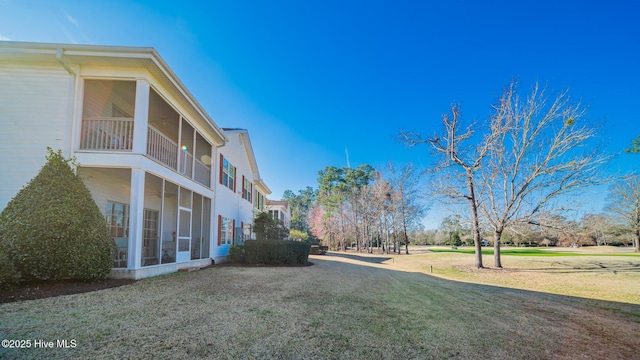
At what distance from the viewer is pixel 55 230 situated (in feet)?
20.5

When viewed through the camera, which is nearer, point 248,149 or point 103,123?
→ point 103,123

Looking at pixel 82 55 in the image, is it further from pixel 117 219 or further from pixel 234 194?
pixel 234 194

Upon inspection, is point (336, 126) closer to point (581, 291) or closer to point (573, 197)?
point (573, 197)

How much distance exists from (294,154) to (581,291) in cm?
2386

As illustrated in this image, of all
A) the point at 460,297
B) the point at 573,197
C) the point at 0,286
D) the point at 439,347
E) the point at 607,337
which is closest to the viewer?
the point at 439,347

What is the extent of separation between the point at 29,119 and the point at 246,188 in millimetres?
11974

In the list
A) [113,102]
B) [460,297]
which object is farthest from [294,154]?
[460,297]

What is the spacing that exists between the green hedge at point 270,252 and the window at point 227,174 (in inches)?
129

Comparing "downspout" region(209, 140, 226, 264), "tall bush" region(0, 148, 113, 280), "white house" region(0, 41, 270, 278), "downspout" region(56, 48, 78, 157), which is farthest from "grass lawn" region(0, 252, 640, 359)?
"downspout" region(209, 140, 226, 264)

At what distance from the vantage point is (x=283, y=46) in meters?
14.6

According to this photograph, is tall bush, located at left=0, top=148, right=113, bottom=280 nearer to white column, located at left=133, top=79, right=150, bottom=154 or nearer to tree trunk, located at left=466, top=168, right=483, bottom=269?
white column, located at left=133, top=79, right=150, bottom=154

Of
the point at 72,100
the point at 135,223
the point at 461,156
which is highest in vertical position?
the point at 461,156

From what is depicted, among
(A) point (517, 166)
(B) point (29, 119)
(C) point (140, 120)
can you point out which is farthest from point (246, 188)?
(A) point (517, 166)

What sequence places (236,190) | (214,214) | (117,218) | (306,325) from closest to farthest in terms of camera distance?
(306,325)
(117,218)
(214,214)
(236,190)
